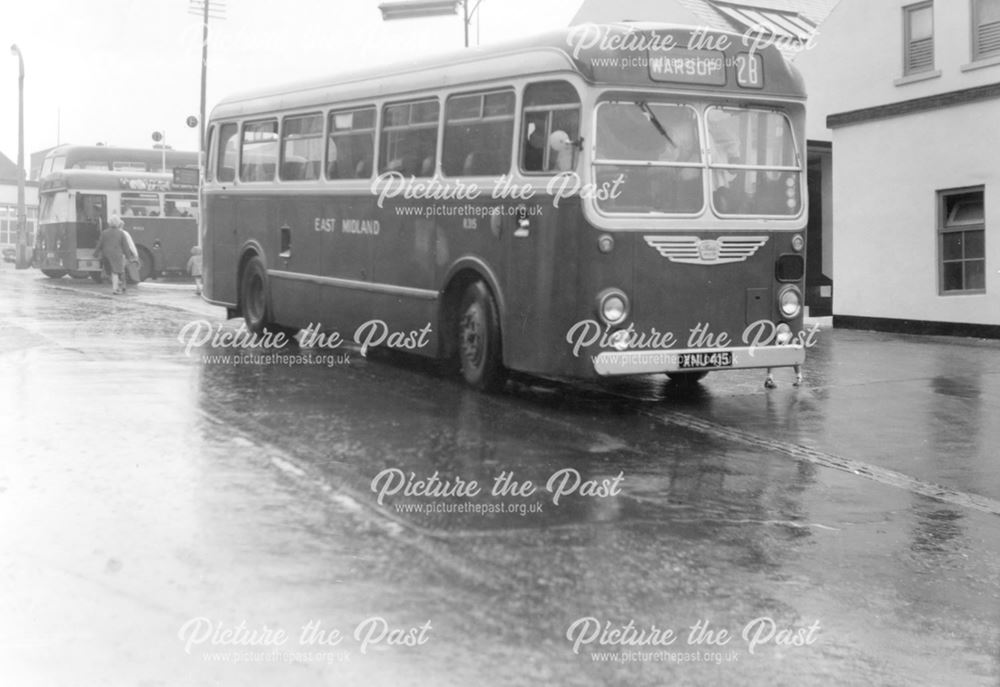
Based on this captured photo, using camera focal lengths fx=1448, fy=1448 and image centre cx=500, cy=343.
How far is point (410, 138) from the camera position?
13789 mm

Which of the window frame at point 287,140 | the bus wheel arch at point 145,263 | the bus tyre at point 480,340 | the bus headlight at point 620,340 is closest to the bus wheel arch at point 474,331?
the bus tyre at point 480,340

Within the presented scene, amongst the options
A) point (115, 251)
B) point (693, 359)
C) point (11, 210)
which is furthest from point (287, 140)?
point (11, 210)

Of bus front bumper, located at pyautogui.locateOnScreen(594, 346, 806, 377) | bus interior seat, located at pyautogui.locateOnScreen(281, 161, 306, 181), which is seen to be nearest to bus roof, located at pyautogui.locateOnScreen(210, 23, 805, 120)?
bus front bumper, located at pyautogui.locateOnScreen(594, 346, 806, 377)

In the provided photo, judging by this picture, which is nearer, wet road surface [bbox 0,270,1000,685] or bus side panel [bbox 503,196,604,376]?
wet road surface [bbox 0,270,1000,685]

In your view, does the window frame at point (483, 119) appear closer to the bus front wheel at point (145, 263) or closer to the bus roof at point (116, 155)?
the bus front wheel at point (145, 263)

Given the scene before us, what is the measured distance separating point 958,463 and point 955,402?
3.30 m

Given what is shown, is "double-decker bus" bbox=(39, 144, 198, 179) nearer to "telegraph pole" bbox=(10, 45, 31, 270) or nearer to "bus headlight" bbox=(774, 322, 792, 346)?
"telegraph pole" bbox=(10, 45, 31, 270)

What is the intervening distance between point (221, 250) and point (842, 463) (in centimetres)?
1085

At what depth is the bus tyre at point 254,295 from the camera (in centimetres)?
1730

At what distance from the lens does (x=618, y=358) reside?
37.4ft

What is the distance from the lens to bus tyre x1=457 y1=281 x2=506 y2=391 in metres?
12.4

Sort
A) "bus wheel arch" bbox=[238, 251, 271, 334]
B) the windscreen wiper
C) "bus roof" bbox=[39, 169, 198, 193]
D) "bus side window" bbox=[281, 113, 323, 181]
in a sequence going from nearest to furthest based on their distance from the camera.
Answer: the windscreen wiper, "bus side window" bbox=[281, 113, 323, 181], "bus wheel arch" bbox=[238, 251, 271, 334], "bus roof" bbox=[39, 169, 198, 193]

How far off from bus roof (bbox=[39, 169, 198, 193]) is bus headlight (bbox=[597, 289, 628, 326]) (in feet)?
96.4

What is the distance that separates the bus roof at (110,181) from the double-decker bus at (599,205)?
87.7ft
